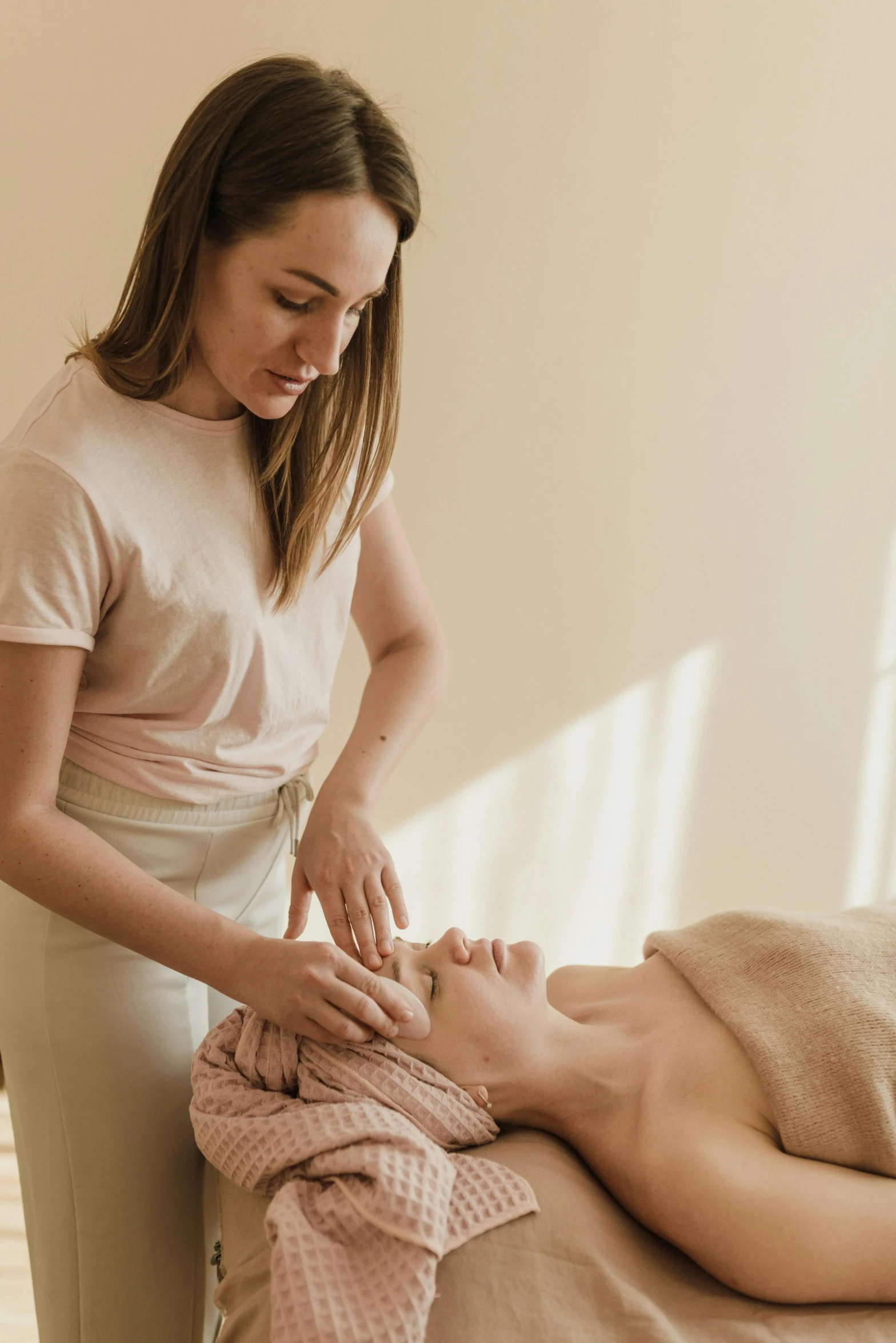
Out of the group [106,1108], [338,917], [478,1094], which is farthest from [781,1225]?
[106,1108]

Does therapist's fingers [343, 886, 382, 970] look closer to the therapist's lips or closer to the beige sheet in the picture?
the beige sheet

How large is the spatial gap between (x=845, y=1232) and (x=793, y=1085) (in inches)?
6.8

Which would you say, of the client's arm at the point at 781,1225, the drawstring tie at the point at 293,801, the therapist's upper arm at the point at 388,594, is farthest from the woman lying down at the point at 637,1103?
the therapist's upper arm at the point at 388,594

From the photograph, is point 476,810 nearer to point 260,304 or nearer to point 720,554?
point 720,554

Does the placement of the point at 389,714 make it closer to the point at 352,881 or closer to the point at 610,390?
the point at 352,881

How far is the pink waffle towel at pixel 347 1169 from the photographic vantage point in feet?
2.87

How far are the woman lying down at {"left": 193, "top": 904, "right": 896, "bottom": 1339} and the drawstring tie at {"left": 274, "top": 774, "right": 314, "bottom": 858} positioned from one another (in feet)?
0.67

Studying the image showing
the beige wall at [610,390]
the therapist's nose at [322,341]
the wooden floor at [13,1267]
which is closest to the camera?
the therapist's nose at [322,341]

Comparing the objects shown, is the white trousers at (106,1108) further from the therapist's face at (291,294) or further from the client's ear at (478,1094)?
the therapist's face at (291,294)

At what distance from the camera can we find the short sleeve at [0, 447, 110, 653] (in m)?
1.02

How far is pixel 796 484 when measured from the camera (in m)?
2.37

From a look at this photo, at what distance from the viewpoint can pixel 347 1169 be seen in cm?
96

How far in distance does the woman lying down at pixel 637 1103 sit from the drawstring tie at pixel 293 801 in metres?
0.20

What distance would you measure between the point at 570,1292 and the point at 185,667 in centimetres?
72
